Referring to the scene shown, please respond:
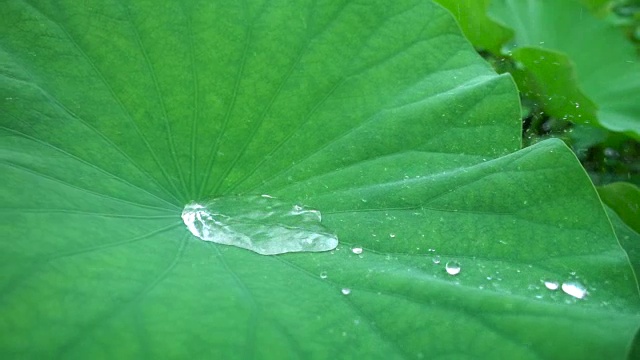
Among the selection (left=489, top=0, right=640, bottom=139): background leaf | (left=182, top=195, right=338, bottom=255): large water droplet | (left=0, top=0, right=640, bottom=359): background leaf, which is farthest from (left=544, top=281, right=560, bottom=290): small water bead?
(left=489, top=0, right=640, bottom=139): background leaf

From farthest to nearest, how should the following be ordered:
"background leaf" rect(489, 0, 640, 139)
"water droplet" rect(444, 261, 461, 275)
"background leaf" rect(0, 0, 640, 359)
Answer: "background leaf" rect(489, 0, 640, 139)
"water droplet" rect(444, 261, 461, 275)
"background leaf" rect(0, 0, 640, 359)

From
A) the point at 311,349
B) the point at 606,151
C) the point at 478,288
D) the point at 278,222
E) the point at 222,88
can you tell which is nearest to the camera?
the point at 311,349

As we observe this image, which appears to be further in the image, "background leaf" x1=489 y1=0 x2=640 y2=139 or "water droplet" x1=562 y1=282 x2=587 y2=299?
"background leaf" x1=489 y1=0 x2=640 y2=139

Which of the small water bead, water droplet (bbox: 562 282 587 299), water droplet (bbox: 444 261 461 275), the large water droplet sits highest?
the large water droplet

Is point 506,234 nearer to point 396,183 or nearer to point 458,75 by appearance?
point 396,183

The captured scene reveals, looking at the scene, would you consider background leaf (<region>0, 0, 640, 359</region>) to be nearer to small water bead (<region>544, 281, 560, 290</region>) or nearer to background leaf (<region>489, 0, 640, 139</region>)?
small water bead (<region>544, 281, 560, 290</region>)

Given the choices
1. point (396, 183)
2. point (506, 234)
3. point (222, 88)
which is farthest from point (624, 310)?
point (222, 88)

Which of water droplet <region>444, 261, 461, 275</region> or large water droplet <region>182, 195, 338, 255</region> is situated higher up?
large water droplet <region>182, 195, 338, 255</region>
